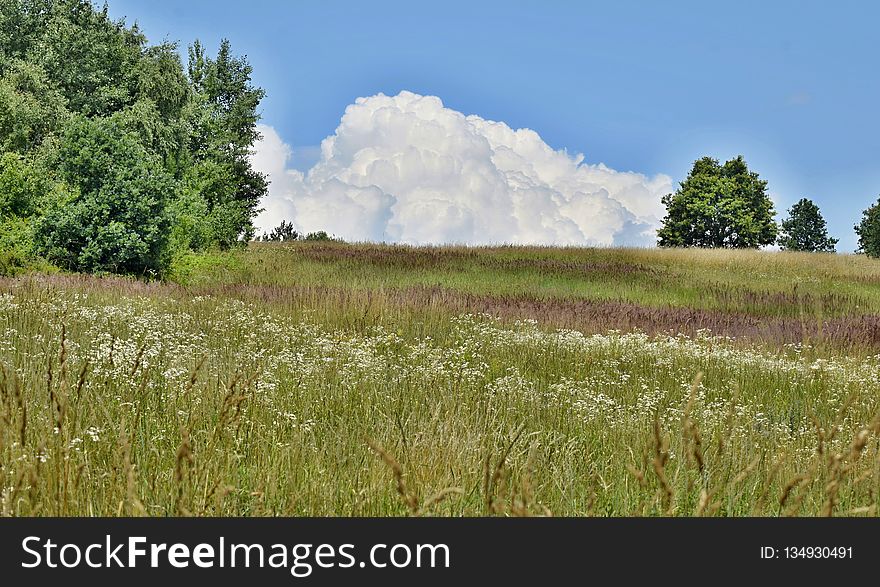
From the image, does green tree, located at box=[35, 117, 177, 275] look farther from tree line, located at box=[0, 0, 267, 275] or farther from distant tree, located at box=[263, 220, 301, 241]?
distant tree, located at box=[263, 220, 301, 241]

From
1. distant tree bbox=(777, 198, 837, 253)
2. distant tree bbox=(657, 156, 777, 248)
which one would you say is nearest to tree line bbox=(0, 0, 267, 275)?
distant tree bbox=(657, 156, 777, 248)

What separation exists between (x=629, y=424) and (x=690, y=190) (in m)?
54.7

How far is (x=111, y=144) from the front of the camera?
1739 centimetres

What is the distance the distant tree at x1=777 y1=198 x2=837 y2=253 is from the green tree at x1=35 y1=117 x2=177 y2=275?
61.6 meters

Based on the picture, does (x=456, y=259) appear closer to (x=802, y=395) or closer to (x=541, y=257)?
(x=541, y=257)

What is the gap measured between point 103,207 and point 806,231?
65.2 m

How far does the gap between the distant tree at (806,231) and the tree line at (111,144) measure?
2003 inches

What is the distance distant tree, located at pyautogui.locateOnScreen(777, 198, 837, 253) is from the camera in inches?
2566

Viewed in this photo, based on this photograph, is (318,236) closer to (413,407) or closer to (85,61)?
(85,61)

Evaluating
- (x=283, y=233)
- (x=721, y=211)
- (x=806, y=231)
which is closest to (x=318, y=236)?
(x=283, y=233)
